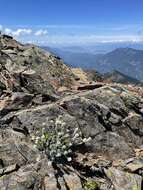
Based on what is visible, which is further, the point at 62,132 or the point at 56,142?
the point at 62,132

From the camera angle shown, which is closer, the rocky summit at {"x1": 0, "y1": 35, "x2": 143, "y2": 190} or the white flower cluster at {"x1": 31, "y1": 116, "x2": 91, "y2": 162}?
the rocky summit at {"x1": 0, "y1": 35, "x2": 143, "y2": 190}

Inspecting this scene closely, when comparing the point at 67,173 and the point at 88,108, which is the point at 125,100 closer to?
the point at 88,108

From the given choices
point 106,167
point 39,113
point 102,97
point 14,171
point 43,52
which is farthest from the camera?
point 43,52

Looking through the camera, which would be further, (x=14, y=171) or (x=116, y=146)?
(x=116, y=146)

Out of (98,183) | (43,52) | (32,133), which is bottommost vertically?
(98,183)

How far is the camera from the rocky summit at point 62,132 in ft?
61.8

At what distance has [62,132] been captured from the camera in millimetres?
20766

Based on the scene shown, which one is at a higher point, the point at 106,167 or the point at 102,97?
the point at 102,97

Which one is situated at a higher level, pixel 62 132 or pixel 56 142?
pixel 62 132

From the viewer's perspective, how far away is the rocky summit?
1883 centimetres

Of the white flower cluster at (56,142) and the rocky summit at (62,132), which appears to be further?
the white flower cluster at (56,142)

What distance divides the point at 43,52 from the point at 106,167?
19047 mm

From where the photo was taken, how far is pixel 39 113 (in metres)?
24.0

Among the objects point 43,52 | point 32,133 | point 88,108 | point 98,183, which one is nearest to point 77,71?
point 43,52
